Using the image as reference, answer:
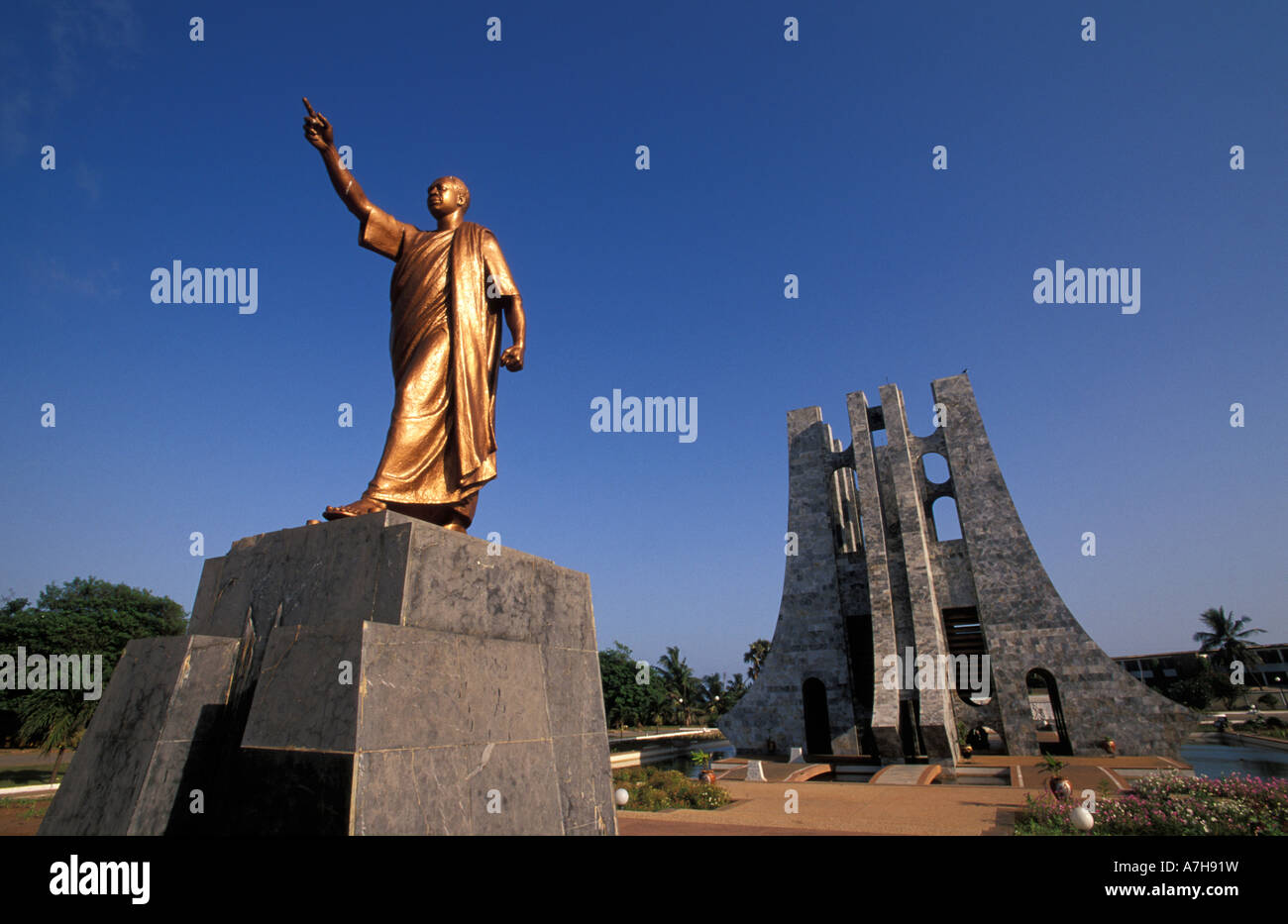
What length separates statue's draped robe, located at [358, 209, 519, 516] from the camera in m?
4.94

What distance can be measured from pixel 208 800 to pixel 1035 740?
80.2 feet

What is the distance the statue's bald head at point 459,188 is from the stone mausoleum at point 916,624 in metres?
20.3

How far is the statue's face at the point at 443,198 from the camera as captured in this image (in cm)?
622

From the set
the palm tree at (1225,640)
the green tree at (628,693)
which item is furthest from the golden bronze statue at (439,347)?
the palm tree at (1225,640)

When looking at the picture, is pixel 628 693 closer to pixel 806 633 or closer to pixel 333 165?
pixel 806 633

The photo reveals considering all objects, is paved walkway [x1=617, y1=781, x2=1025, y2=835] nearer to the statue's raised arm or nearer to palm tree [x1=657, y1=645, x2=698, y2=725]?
the statue's raised arm

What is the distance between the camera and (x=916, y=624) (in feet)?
75.2

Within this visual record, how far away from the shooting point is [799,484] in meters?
26.9

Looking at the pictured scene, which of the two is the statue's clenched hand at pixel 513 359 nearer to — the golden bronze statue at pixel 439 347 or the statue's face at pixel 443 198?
the golden bronze statue at pixel 439 347

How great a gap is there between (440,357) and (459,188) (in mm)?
2097

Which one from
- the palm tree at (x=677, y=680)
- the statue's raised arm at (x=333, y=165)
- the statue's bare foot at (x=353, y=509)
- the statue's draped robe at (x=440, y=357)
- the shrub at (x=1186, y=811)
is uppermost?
the statue's raised arm at (x=333, y=165)

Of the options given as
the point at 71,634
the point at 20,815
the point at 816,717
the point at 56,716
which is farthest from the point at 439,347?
the point at 71,634
